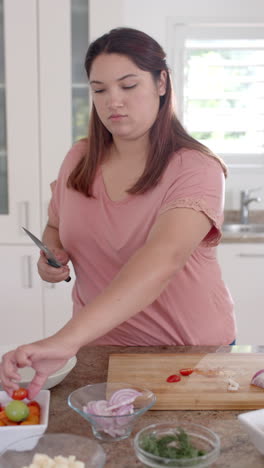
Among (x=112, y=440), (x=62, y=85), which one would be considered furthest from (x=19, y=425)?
(x=62, y=85)

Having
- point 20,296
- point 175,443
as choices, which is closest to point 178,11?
point 20,296

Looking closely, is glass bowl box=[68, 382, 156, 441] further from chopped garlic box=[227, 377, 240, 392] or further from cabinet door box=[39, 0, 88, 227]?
cabinet door box=[39, 0, 88, 227]

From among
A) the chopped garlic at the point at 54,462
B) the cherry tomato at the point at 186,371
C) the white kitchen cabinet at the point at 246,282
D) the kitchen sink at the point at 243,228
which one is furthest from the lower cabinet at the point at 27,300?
the chopped garlic at the point at 54,462

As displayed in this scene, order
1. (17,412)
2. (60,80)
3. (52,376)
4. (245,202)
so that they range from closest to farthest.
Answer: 1. (17,412)
2. (52,376)
3. (60,80)
4. (245,202)

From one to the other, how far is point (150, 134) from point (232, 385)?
667 millimetres

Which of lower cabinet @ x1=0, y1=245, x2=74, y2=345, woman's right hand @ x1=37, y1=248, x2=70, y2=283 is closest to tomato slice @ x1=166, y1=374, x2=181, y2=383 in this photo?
woman's right hand @ x1=37, y1=248, x2=70, y2=283

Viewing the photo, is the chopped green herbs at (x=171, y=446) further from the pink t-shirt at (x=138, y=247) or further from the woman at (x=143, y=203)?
the pink t-shirt at (x=138, y=247)

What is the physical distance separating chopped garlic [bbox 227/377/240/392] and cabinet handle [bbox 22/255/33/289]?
1851 mm

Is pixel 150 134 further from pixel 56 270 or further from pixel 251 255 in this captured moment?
pixel 251 255

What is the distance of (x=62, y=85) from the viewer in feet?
9.39

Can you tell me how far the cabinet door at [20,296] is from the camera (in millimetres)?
2998

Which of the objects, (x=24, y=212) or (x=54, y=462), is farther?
(x=24, y=212)

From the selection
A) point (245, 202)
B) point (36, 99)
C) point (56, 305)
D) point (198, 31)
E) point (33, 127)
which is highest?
point (198, 31)

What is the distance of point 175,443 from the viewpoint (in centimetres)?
95
